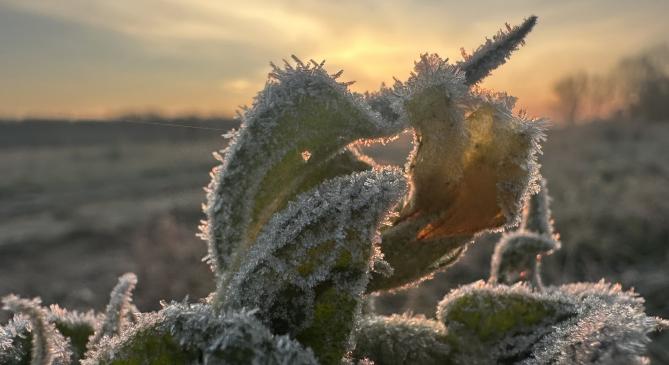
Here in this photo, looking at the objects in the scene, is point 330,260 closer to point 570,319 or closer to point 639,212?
point 570,319

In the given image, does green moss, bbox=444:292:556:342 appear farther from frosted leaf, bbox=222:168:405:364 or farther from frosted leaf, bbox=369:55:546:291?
frosted leaf, bbox=222:168:405:364

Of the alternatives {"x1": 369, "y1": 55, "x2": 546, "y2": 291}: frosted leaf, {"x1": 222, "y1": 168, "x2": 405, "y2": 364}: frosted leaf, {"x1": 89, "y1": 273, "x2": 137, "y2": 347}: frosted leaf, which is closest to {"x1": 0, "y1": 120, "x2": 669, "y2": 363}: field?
{"x1": 89, "y1": 273, "x2": 137, "y2": 347}: frosted leaf

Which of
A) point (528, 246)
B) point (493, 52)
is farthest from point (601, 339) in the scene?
point (528, 246)

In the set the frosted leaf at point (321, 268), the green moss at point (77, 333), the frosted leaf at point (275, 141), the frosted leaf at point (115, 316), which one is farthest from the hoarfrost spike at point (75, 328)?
the frosted leaf at point (321, 268)

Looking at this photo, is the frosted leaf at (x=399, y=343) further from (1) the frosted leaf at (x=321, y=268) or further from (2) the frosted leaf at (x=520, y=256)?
(2) the frosted leaf at (x=520, y=256)

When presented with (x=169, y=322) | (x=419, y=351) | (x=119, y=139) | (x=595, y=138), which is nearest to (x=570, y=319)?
(x=419, y=351)
